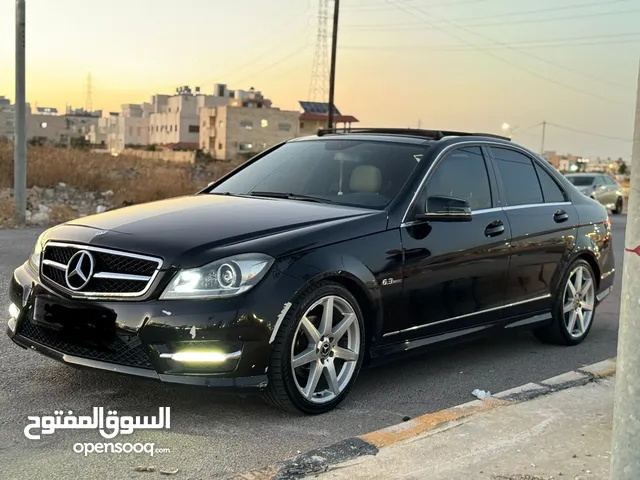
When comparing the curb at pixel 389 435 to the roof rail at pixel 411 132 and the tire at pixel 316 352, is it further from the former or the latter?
the roof rail at pixel 411 132

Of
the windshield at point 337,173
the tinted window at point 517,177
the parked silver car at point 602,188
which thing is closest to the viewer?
the windshield at point 337,173

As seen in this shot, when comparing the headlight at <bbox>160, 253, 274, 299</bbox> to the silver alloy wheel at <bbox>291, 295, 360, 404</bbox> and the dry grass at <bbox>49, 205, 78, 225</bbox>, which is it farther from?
the dry grass at <bbox>49, 205, 78, 225</bbox>

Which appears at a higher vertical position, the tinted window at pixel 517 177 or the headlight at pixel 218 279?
the tinted window at pixel 517 177

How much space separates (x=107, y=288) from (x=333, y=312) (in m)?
1.28

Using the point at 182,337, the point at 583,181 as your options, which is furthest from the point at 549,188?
the point at 583,181

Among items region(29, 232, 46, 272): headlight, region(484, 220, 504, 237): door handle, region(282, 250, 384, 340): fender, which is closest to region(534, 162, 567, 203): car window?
region(484, 220, 504, 237): door handle

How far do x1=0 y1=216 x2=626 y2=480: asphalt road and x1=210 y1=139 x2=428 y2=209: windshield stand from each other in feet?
4.18

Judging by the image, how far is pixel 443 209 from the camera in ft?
16.2

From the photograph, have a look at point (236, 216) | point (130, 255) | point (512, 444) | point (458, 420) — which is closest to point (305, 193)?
point (236, 216)

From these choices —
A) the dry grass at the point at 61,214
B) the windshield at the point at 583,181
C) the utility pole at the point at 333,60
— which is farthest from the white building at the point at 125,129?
the dry grass at the point at 61,214

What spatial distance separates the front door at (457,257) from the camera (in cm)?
484

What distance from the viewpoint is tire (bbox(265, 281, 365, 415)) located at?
→ 4.07 metres

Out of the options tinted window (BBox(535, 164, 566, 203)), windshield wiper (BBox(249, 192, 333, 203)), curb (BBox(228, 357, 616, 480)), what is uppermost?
tinted window (BBox(535, 164, 566, 203))

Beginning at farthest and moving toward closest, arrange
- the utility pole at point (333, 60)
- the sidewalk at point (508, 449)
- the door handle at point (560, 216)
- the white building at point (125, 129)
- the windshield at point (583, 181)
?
the white building at point (125, 129) < the utility pole at point (333, 60) < the windshield at point (583, 181) < the door handle at point (560, 216) < the sidewalk at point (508, 449)
